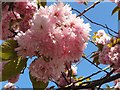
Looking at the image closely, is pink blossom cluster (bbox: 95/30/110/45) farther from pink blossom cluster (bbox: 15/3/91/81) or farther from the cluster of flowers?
pink blossom cluster (bbox: 15/3/91/81)

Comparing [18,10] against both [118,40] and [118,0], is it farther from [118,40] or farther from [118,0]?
[118,0]

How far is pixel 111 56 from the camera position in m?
2.43

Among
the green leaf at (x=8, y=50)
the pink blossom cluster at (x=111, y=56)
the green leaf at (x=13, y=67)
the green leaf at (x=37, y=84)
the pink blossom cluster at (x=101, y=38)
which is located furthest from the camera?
the pink blossom cluster at (x=101, y=38)

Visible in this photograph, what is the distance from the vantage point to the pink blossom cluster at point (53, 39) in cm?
137

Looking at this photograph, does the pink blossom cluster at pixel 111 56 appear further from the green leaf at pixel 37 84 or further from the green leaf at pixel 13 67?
the green leaf at pixel 13 67

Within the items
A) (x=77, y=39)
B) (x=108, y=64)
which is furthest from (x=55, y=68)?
(x=108, y=64)

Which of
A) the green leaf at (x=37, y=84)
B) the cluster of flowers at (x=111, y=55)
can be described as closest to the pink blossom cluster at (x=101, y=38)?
the cluster of flowers at (x=111, y=55)

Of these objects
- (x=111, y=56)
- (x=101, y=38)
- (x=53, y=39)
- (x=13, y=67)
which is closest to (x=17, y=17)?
(x=13, y=67)

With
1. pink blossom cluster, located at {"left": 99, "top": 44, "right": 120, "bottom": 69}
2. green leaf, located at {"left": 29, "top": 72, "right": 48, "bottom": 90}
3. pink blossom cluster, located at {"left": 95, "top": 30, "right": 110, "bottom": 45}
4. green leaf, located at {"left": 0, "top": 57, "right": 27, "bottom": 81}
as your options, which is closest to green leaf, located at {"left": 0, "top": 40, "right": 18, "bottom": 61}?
green leaf, located at {"left": 0, "top": 57, "right": 27, "bottom": 81}

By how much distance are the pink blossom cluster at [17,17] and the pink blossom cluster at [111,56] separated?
84cm

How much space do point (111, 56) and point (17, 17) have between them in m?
0.91

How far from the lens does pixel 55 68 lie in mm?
1468

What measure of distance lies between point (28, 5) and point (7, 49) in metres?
0.38

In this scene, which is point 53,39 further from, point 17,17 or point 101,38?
point 101,38
